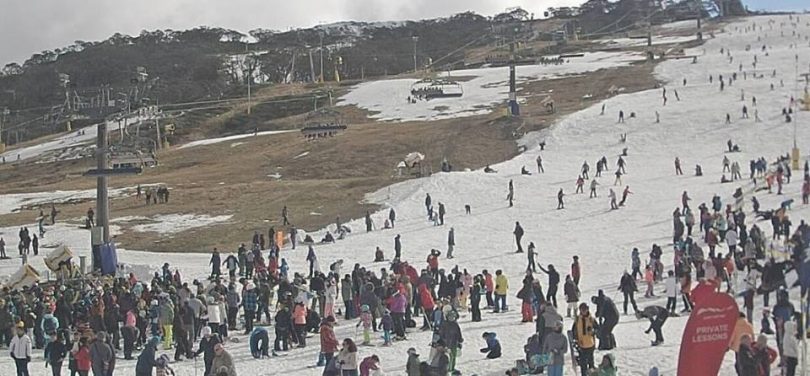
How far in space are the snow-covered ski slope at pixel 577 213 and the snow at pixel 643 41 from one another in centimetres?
5780

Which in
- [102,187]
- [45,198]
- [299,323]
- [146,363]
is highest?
[102,187]

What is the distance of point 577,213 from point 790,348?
23341 millimetres

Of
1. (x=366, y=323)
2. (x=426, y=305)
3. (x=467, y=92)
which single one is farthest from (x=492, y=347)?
(x=467, y=92)

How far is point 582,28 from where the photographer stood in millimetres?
172625

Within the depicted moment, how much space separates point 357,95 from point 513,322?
7869 cm

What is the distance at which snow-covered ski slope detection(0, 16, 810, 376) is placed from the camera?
60.4 ft

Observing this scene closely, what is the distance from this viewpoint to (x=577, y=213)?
122ft

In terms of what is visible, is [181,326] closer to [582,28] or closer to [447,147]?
[447,147]

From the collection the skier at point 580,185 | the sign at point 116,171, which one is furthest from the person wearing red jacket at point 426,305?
the skier at point 580,185

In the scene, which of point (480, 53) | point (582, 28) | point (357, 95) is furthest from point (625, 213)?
point (582, 28)

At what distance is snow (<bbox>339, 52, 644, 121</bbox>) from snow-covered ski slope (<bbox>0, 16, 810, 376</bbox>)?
51.1ft

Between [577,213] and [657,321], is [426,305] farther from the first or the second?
[577,213]

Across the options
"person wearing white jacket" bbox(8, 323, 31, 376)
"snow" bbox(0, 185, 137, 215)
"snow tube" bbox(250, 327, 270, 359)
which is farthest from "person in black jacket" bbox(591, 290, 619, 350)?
"snow" bbox(0, 185, 137, 215)

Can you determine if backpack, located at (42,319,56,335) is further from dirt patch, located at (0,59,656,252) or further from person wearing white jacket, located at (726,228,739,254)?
dirt patch, located at (0,59,656,252)
